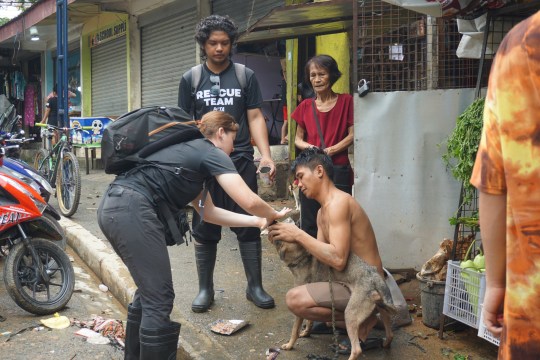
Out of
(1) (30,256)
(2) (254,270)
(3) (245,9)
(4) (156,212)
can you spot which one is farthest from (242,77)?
(3) (245,9)

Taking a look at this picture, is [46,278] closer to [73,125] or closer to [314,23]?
[314,23]

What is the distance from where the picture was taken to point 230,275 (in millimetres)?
5398

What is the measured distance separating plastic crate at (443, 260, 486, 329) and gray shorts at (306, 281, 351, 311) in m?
0.70

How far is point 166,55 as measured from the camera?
12.9m

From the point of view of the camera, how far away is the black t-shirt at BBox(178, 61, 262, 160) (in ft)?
14.8

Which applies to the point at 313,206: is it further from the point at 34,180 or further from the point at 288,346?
the point at 34,180

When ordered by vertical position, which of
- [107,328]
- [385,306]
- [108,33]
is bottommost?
[107,328]

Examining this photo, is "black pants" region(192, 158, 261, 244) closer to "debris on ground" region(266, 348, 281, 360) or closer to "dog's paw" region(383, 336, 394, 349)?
"debris on ground" region(266, 348, 281, 360)

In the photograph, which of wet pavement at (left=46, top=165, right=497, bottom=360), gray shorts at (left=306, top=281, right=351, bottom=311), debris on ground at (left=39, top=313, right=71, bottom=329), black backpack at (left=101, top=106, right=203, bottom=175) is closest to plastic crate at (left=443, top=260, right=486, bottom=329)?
wet pavement at (left=46, top=165, right=497, bottom=360)

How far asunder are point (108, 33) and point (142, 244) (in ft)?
44.3

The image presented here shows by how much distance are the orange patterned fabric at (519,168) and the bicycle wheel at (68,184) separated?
6941 millimetres

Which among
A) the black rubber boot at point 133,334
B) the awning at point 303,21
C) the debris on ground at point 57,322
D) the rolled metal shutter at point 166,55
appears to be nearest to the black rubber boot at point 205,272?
the debris on ground at point 57,322

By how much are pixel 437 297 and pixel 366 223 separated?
0.79 m

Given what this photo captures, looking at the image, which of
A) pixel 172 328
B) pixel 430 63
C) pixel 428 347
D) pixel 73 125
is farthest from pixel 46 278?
pixel 73 125
